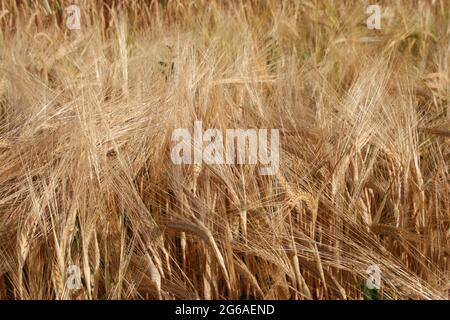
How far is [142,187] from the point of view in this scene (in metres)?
1.48

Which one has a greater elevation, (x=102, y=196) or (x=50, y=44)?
(x=50, y=44)

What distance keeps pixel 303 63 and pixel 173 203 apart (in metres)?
0.81

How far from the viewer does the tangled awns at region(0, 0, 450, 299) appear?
133 centimetres

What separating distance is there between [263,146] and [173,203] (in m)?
0.19

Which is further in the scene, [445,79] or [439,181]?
[445,79]

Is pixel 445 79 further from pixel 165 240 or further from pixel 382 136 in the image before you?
pixel 165 240

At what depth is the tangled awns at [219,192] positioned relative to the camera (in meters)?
1.33

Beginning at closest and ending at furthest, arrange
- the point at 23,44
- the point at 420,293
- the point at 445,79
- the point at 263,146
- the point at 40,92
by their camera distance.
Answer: the point at 420,293 → the point at 263,146 → the point at 40,92 → the point at 445,79 → the point at 23,44

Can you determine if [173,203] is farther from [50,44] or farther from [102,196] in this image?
[50,44]

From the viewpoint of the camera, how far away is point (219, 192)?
144cm

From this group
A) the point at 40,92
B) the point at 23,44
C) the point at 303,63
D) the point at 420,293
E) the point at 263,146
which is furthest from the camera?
the point at 23,44
